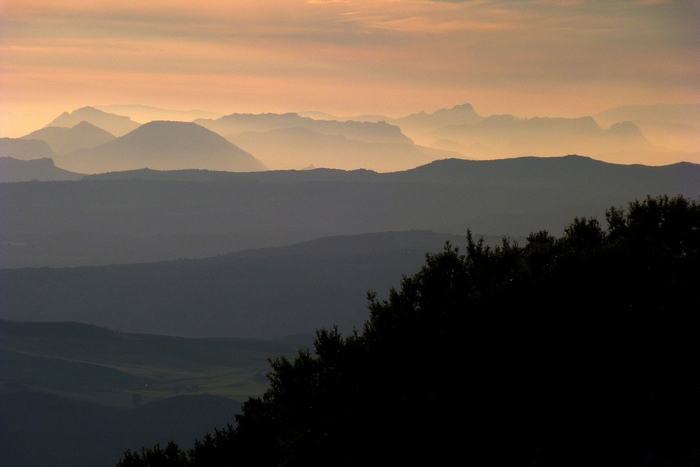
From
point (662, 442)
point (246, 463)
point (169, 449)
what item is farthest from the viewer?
point (169, 449)

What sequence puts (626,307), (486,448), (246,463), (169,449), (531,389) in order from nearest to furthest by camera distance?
(486,448), (531,389), (626,307), (246,463), (169,449)

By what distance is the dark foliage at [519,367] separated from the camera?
28.8 meters

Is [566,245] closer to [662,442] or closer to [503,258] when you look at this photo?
[503,258]

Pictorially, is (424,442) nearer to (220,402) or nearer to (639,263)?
(639,263)

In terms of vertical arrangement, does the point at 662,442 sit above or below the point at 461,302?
below

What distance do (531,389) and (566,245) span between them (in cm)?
1161

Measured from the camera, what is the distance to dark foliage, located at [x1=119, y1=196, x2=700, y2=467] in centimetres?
2878

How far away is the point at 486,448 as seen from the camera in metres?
30.1

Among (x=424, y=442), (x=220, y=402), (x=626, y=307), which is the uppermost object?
(x=626, y=307)

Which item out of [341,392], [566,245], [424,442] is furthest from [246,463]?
[566,245]

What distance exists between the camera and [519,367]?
108 ft

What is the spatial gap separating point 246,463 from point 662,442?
20551 millimetres

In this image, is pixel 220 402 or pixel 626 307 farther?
pixel 220 402

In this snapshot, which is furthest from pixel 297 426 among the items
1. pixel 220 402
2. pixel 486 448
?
pixel 220 402
